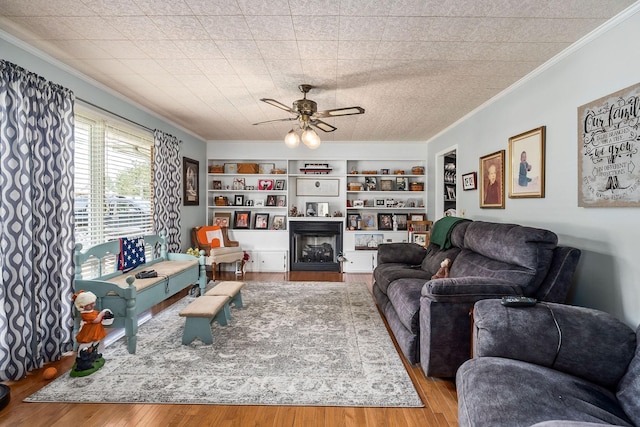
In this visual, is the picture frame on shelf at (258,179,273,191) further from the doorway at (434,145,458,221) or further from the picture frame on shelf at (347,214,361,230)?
the doorway at (434,145,458,221)

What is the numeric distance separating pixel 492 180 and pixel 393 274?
157 cm

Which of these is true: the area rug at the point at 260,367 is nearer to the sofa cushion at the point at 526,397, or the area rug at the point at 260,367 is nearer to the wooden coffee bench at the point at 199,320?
the wooden coffee bench at the point at 199,320

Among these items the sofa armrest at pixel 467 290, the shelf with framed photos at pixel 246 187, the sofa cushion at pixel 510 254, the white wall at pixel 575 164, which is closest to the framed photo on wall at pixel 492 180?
the white wall at pixel 575 164

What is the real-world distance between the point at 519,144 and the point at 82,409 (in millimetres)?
4077

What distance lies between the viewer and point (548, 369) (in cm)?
146

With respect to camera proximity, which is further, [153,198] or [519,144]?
[153,198]

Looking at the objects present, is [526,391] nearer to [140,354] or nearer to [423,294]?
[423,294]

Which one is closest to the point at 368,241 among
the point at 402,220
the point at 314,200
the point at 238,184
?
the point at 402,220

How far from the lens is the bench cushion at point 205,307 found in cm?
263

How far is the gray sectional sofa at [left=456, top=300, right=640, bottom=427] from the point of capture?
1.19 metres

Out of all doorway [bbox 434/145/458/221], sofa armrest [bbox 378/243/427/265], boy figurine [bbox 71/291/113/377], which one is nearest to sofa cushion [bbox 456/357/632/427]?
boy figurine [bbox 71/291/113/377]

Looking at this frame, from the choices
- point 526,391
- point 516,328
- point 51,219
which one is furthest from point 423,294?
point 51,219

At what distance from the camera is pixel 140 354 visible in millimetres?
2604

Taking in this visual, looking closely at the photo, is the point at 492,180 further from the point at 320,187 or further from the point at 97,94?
the point at 97,94
